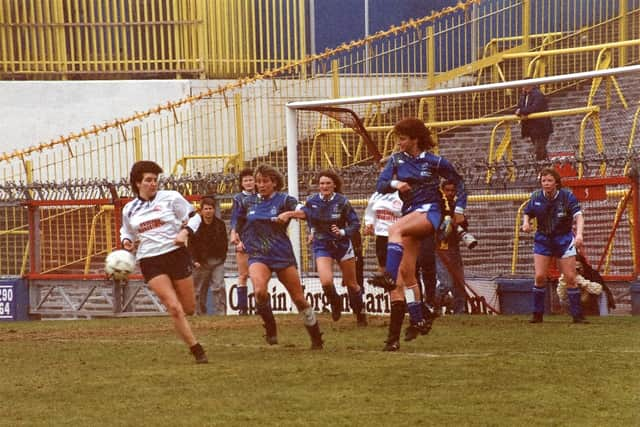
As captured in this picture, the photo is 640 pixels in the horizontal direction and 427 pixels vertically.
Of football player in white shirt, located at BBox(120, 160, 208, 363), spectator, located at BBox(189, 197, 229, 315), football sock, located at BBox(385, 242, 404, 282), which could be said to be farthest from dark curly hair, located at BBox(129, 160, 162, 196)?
spectator, located at BBox(189, 197, 229, 315)

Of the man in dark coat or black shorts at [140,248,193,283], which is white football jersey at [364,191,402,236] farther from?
black shorts at [140,248,193,283]

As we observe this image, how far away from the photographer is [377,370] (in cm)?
1116

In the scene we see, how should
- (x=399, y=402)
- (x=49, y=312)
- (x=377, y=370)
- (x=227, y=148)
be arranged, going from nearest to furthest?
(x=399, y=402) < (x=377, y=370) < (x=49, y=312) < (x=227, y=148)

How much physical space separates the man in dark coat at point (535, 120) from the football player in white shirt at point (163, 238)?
27.1 feet

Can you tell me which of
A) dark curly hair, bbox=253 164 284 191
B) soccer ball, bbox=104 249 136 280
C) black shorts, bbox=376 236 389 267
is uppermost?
dark curly hair, bbox=253 164 284 191

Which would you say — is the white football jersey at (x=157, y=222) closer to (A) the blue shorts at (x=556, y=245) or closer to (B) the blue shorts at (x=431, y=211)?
(B) the blue shorts at (x=431, y=211)

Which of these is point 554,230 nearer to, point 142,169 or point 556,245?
point 556,245

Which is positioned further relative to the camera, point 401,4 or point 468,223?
point 401,4

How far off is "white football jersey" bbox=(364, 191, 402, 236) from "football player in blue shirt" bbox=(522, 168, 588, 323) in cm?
156

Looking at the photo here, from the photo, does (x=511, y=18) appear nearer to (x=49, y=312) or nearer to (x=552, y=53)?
(x=552, y=53)

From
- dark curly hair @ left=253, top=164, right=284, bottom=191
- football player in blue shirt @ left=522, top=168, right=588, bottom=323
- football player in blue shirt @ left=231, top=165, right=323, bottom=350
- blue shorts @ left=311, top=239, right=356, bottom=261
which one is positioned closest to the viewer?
football player in blue shirt @ left=231, top=165, right=323, bottom=350

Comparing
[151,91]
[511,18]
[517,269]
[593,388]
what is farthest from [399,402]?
[151,91]

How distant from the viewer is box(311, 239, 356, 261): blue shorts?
16.7m

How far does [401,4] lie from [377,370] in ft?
64.4
